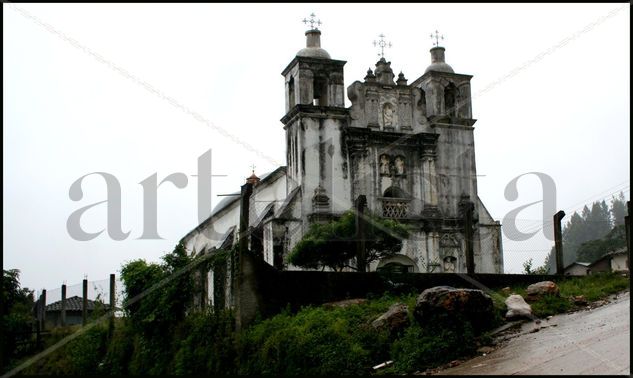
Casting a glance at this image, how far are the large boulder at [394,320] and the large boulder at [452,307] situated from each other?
36 cm

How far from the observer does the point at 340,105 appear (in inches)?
1057

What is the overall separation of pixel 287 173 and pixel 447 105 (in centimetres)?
685

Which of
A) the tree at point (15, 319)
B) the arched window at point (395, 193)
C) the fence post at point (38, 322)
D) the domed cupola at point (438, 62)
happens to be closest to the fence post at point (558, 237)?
the arched window at point (395, 193)

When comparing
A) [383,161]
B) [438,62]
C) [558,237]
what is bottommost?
[558,237]

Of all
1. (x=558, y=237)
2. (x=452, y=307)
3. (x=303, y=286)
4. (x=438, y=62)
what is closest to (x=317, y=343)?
(x=452, y=307)

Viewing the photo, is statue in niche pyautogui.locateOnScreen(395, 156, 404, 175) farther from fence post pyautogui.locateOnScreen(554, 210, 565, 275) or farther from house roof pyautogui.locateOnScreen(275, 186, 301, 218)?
fence post pyautogui.locateOnScreen(554, 210, 565, 275)

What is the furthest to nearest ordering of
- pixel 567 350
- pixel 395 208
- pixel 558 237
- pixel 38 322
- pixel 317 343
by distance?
pixel 395 208 → pixel 38 322 → pixel 558 237 → pixel 317 343 → pixel 567 350

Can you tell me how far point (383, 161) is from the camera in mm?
27469

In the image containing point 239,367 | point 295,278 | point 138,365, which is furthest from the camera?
point 138,365

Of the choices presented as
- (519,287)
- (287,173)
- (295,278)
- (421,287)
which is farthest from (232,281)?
(287,173)

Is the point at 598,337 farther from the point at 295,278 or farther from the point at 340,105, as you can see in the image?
the point at 340,105

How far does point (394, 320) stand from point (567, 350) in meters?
2.79

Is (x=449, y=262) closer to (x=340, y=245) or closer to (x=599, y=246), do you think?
(x=340, y=245)

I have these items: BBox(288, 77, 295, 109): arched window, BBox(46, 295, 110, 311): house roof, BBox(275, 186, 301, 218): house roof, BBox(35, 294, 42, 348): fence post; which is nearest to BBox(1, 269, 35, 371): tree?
BBox(35, 294, 42, 348): fence post
